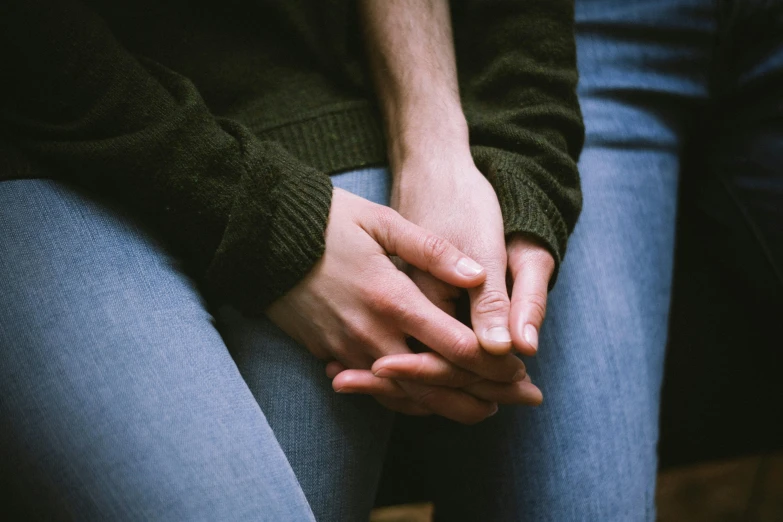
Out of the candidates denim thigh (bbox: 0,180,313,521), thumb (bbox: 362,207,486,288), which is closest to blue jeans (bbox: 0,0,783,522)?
denim thigh (bbox: 0,180,313,521)

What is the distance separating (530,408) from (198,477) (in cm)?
34

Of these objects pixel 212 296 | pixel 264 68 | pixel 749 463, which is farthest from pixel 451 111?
pixel 749 463

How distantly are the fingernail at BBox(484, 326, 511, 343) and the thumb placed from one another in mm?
43

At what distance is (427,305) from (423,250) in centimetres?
5

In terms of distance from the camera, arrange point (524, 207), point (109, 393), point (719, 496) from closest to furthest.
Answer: point (109, 393) < point (524, 207) < point (719, 496)

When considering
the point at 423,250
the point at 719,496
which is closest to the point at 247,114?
the point at 423,250

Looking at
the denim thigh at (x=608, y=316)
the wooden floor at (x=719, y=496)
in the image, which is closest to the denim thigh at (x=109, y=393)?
the denim thigh at (x=608, y=316)

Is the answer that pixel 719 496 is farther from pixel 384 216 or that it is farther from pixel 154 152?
pixel 154 152

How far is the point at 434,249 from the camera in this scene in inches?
21.1

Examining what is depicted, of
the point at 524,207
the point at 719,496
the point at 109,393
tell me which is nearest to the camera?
the point at 109,393

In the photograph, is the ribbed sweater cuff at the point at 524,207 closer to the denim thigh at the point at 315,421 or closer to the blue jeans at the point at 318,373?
the blue jeans at the point at 318,373

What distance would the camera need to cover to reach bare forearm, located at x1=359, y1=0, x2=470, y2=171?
2.09 ft

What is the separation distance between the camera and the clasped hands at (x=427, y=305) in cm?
53

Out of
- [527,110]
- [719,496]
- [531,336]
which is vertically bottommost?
[719,496]
